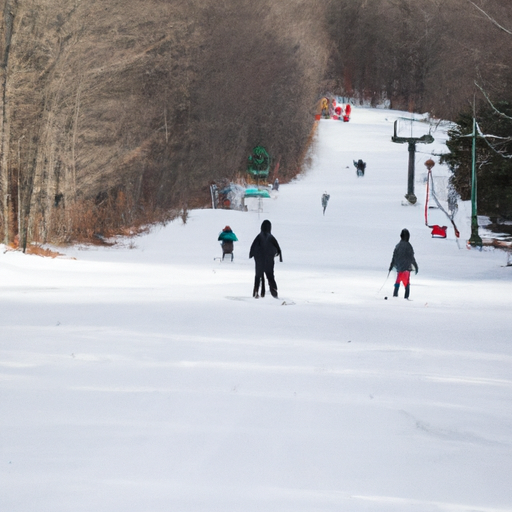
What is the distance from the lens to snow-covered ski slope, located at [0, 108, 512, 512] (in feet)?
17.0

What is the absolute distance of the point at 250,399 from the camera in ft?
25.2

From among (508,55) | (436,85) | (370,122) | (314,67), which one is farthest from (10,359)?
(436,85)

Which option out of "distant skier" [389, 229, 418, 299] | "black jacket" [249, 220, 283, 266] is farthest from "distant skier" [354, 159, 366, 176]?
"black jacket" [249, 220, 283, 266]

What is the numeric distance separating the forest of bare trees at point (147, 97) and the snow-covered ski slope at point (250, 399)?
432 inches

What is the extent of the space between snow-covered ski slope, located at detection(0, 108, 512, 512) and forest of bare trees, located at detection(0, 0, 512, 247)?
36.0ft

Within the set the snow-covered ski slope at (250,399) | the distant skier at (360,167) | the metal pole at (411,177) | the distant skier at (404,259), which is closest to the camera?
the snow-covered ski slope at (250,399)

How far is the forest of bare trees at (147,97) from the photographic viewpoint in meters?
28.8

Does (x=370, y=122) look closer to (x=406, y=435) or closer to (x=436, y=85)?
(x=436, y=85)

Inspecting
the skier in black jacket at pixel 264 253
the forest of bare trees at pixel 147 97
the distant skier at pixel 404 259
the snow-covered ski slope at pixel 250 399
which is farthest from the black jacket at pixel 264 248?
the forest of bare trees at pixel 147 97

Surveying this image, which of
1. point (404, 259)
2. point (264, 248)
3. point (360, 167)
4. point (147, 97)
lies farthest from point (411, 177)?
point (264, 248)

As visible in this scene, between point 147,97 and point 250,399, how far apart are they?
3727cm

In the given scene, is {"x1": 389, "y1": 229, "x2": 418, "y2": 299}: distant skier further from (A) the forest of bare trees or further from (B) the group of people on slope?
(A) the forest of bare trees

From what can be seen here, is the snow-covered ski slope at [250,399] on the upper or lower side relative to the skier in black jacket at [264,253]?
lower

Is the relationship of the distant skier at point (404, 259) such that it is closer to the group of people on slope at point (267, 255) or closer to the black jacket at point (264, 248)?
the group of people on slope at point (267, 255)
